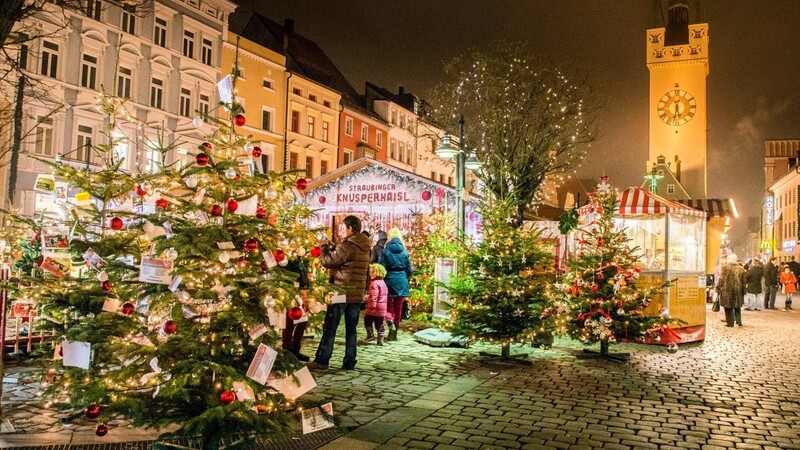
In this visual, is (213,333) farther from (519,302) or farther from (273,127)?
(273,127)

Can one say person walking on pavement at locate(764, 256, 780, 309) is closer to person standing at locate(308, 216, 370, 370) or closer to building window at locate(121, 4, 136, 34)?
person standing at locate(308, 216, 370, 370)

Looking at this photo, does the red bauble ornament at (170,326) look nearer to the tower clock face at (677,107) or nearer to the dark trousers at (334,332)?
the dark trousers at (334,332)

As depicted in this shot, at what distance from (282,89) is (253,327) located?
36379 mm

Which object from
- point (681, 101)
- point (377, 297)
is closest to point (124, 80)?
point (377, 297)

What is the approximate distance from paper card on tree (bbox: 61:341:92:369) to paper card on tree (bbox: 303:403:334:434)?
5.67ft

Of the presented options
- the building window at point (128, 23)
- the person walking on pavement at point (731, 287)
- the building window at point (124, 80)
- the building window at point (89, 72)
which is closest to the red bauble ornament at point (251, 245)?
the person walking on pavement at point (731, 287)

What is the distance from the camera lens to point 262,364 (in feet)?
15.5

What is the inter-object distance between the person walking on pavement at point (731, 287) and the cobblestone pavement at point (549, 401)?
494 centimetres

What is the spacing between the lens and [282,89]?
39438 millimetres

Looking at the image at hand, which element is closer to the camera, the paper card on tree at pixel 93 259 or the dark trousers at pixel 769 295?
the paper card on tree at pixel 93 259

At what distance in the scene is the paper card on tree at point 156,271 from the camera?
475cm

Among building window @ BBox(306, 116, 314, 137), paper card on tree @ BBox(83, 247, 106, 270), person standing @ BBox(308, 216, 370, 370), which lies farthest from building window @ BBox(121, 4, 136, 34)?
paper card on tree @ BBox(83, 247, 106, 270)

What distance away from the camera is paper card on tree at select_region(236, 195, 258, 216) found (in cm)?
513

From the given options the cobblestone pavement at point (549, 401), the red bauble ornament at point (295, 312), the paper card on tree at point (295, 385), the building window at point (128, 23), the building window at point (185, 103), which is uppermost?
the building window at point (128, 23)
